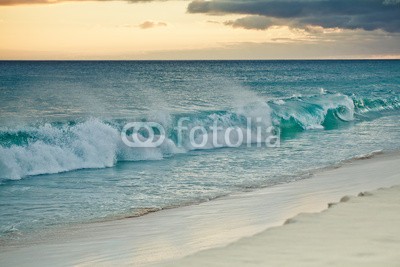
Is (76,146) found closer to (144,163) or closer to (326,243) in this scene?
(144,163)

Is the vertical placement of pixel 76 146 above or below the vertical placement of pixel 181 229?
below

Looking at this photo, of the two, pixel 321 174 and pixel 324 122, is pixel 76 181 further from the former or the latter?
pixel 324 122

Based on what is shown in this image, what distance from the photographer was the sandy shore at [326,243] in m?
4.29

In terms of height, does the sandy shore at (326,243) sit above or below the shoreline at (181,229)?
above

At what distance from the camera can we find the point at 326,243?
471 centimetres

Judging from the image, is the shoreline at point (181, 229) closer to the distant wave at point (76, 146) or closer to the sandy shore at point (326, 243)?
the sandy shore at point (326, 243)

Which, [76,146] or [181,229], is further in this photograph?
[76,146]

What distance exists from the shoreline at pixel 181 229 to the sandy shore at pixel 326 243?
2.87 ft

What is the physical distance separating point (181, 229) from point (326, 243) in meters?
3.29

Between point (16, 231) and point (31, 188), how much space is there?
3.91 m

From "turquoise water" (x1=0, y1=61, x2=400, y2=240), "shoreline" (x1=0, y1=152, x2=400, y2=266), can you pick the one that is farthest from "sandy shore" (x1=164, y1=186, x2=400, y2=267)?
"turquoise water" (x1=0, y1=61, x2=400, y2=240)

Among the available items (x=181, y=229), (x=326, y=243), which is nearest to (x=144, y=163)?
(x=181, y=229)

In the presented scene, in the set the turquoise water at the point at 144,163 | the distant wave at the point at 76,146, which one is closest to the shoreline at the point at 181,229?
the turquoise water at the point at 144,163

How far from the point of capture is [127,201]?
1074cm
